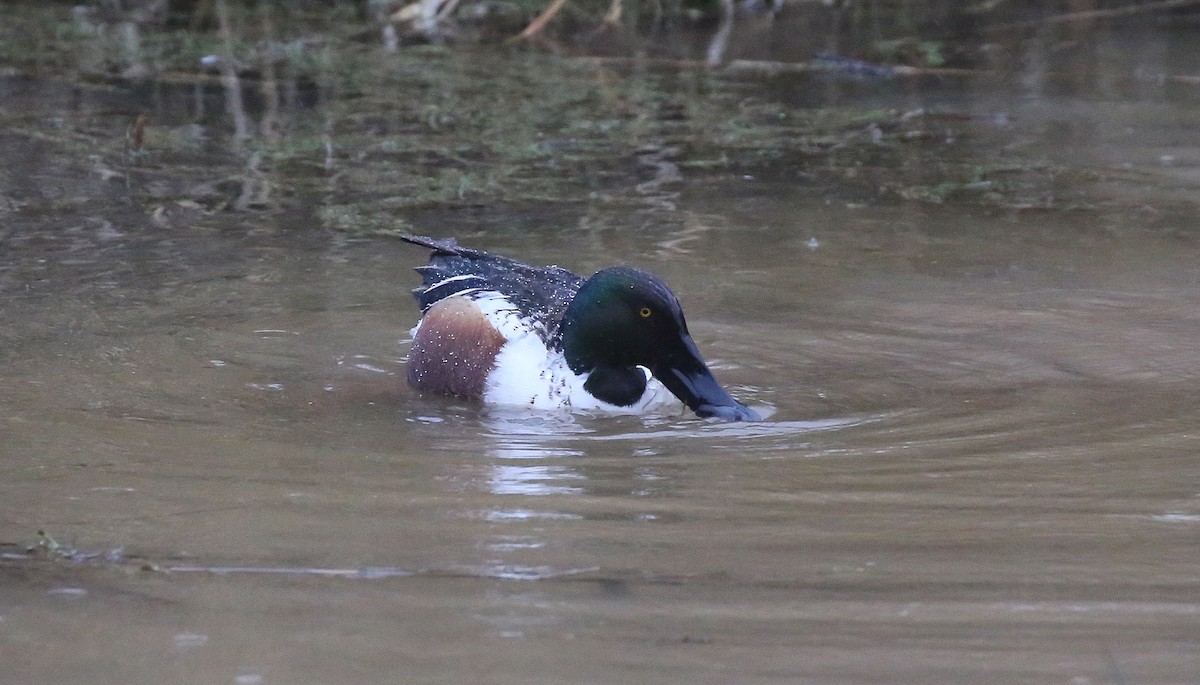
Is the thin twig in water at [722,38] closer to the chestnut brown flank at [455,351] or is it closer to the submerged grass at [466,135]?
the submerged grass at [466,135]

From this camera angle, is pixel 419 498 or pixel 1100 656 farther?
pixel 419 498

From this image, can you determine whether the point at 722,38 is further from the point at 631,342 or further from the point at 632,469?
the point at 632,469

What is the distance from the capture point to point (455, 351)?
5465mm

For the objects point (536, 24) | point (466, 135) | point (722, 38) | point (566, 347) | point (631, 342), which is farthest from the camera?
point (722, 38)

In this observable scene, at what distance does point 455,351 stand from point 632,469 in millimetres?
Result: 1170

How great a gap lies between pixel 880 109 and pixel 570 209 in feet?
11.3

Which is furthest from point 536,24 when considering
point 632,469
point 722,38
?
point 632,469

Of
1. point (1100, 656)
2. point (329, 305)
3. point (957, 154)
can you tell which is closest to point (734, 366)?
point (329, 305)

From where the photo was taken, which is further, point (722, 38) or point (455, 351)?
point (722, 38)

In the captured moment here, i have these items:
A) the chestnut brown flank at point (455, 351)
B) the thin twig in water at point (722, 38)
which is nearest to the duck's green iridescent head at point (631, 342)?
the chestnut brown flank at point (455, 351)

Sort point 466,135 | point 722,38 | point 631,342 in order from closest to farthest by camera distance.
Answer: point 631,342 → point 466,135 → point 722,38

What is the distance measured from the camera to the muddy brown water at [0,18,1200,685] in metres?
3.14

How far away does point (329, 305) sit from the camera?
646 cm

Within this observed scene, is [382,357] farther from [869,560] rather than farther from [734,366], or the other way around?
[869,560]
